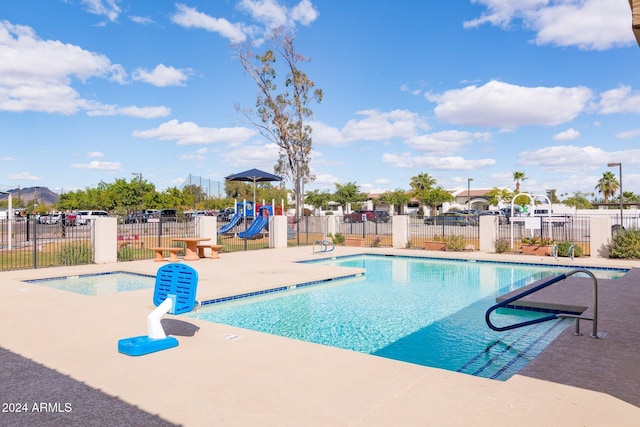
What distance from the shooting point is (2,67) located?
26.8 metres

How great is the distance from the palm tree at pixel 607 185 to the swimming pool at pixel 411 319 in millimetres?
62130

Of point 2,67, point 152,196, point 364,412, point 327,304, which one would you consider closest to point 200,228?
point 327,304

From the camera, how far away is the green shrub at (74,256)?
14.3 metres

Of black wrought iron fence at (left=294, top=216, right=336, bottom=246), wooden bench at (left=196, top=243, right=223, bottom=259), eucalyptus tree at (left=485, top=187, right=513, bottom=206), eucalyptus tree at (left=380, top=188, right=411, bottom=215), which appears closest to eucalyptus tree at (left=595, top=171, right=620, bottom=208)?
eucalyptus tree at (left=485, top=187, right=513, bottom=206)

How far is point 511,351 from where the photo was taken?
252 inches

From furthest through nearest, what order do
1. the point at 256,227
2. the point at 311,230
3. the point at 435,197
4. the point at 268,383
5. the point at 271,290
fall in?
the point at 435,197
the point at 311,230
the point at 256,227
the point at 271,290
the point at 268,383

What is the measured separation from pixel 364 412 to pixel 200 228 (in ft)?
51.0

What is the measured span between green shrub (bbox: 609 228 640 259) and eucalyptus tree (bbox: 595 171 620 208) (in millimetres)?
57797

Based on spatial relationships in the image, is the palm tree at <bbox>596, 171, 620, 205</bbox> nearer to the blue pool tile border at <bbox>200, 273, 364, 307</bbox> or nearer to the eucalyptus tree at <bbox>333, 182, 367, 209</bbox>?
the eucalyptus tree at <bbox>333, 182, 367, 209</bbox>

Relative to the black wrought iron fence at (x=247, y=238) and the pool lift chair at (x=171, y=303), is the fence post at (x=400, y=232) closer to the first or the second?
the black wrought iron fence at (x=247, y=238)

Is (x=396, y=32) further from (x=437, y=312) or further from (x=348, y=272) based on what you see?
(x=437, y=312)

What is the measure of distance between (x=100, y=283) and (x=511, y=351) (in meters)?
10.4

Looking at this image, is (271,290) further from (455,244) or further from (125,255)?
(455,244)

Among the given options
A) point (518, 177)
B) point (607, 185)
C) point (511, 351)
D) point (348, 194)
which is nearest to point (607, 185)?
point (607, 185)
